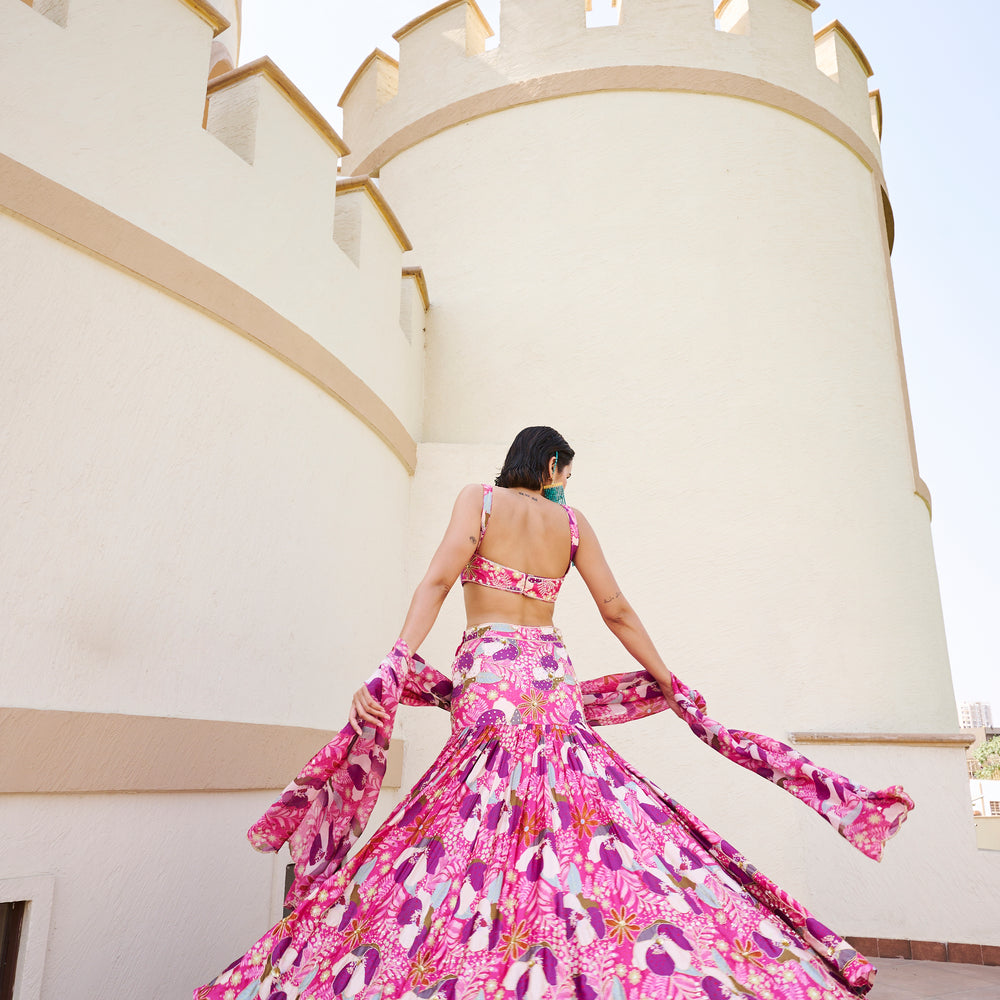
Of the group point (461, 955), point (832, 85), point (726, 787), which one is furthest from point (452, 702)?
point (832, 85)

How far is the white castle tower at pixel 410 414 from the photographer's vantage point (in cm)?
277

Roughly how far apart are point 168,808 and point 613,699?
5.10ft

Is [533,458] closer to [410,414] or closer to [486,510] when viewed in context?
[486,510]

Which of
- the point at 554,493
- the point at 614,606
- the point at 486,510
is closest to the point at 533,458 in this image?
the point at 554,493

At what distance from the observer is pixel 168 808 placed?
293cm

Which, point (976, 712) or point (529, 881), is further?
point (976, 712)

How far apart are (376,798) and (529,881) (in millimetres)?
656

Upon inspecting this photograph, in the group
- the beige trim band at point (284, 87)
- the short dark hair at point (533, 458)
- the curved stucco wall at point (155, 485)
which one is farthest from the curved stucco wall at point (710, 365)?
the short dark hair at point (533, 458)

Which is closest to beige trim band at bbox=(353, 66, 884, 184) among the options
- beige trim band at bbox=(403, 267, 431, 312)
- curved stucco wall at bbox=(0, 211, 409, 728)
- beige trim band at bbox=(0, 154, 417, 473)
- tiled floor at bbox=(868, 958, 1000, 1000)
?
beige trim band at bbox=(403, 267, 431, 312)

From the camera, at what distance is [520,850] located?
235 cm

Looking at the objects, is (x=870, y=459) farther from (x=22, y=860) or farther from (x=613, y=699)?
(x=22, y=860)

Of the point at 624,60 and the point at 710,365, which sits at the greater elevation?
the point at 624,60

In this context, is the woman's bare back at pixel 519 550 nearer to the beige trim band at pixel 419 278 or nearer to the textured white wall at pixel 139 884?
the textured white wall at pixel 139 884

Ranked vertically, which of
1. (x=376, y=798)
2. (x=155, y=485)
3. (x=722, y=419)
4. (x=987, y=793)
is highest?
(x=722, y=419)
